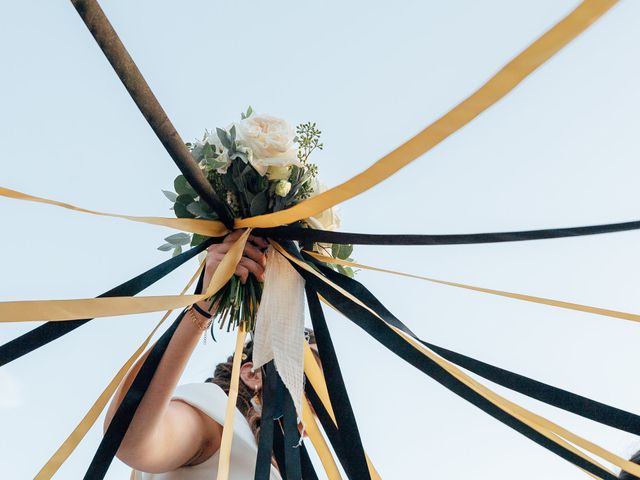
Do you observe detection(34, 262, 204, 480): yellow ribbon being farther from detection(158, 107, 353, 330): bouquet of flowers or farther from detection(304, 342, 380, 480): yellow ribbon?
detection(304, 342, 380, 480): yellow ribbon

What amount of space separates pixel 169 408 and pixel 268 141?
0.80 m

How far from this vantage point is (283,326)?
5.46 ft

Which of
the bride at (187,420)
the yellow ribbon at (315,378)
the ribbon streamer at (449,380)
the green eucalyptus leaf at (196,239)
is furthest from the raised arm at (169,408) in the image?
the yellow ribbon at (315,378)

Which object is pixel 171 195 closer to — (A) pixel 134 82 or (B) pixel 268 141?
(B) pixel 268 141

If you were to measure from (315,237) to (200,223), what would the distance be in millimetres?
303

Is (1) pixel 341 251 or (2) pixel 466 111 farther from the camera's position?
(1) pixel 341 251

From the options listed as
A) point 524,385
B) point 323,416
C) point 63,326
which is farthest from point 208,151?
point 524,385

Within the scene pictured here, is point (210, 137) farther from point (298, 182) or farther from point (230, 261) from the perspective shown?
point (230, 261)

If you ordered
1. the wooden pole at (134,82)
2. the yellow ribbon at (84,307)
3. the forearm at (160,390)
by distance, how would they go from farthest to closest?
the forearm at (160,390) < the yellow ribbon at (84,307) < the wooden pole at (134,82)

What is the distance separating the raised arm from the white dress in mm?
52

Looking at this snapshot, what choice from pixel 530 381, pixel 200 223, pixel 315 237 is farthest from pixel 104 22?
pixel 530 381

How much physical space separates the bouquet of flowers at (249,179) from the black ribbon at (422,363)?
0.19 metres

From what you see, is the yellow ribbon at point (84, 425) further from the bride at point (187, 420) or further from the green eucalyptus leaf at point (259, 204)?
the green eucalyptus leaf at point (259, 204)

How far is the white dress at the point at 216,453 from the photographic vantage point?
6.28 ft
